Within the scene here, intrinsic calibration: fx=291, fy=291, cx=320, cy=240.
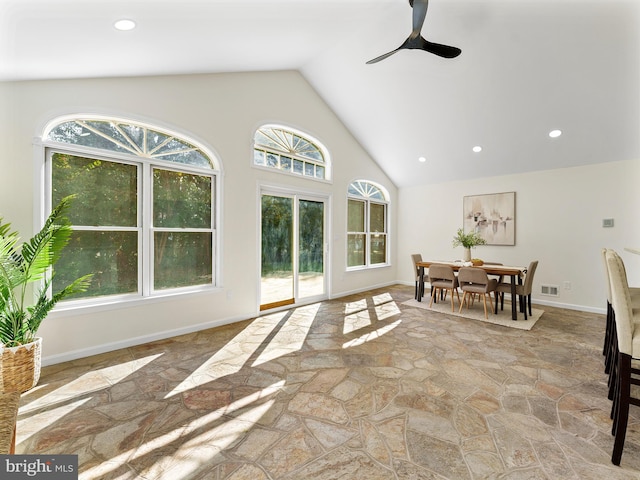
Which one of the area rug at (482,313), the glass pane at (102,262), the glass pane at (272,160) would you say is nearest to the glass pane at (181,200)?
the glass pane at (102,262)

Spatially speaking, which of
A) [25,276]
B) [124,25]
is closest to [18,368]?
[25,276]

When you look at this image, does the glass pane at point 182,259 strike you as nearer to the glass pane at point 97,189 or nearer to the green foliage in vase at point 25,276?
the glass pane at point 97,189

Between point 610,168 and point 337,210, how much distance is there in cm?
485

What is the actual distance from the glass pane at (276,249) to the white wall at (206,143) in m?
0.27

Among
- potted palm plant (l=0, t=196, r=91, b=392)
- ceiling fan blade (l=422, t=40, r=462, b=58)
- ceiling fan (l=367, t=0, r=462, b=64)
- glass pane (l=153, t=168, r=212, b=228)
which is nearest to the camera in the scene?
potted palm plant (l=0, t=196, r=91, b=392)

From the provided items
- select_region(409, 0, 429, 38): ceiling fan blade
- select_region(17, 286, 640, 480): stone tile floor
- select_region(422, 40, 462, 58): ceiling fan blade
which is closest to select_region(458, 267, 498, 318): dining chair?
select_region(17, 286, 640, 480): stone tile floor

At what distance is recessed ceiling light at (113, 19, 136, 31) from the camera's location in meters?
2.40

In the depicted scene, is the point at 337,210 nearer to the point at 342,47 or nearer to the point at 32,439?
the point at 342,47

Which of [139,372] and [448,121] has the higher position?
[448,121]

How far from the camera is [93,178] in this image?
3.32m

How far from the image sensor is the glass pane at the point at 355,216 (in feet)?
22.1

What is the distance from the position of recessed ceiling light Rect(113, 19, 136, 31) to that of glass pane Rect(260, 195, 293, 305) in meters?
2.76

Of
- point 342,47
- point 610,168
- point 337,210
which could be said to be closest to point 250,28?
point 342,47

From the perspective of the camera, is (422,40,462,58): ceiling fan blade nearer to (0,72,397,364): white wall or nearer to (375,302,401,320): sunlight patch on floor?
(0,72,397,364): white wall
